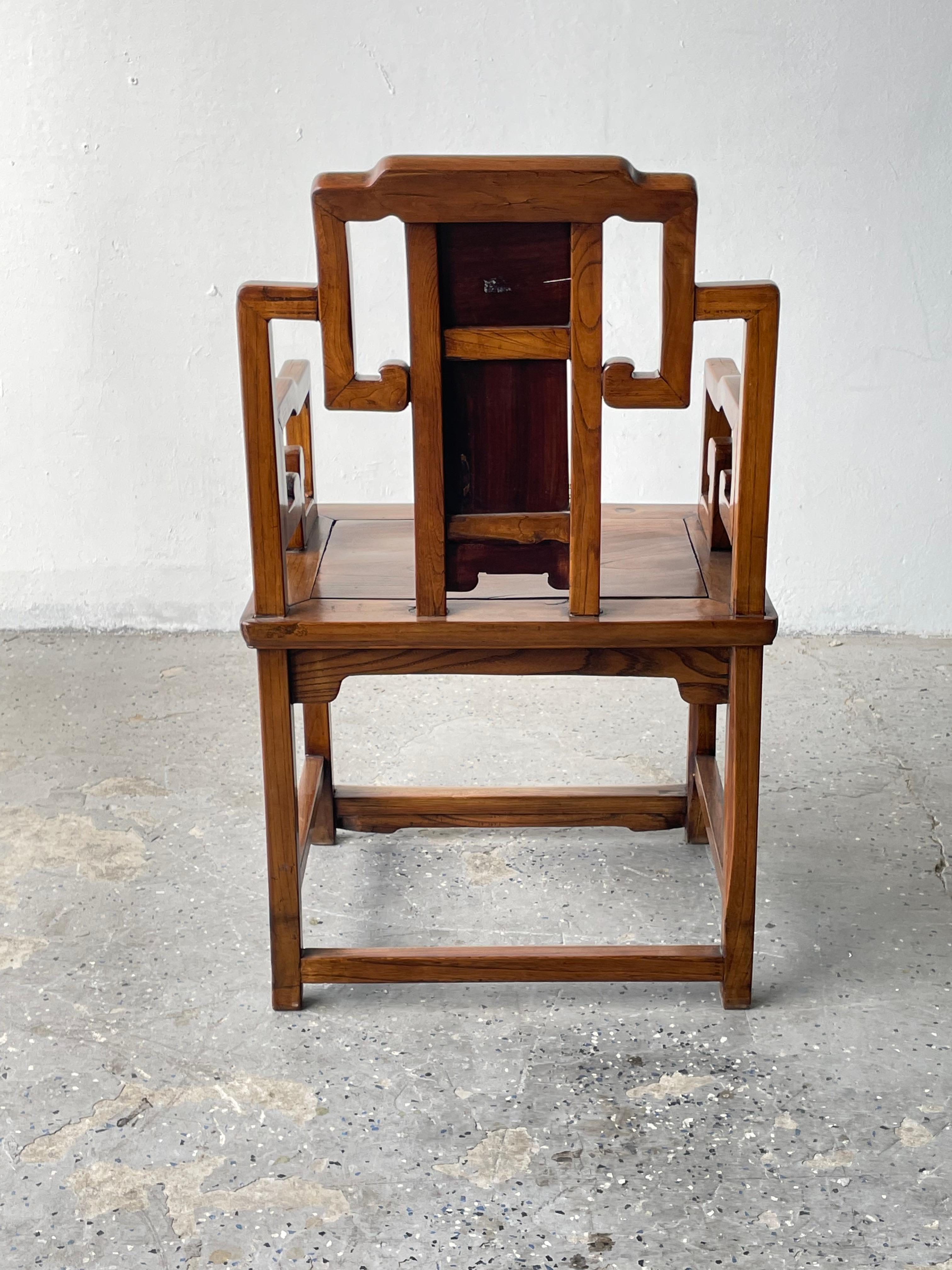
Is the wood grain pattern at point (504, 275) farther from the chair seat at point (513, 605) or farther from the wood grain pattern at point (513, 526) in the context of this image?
the chair seat at point (513, 605)

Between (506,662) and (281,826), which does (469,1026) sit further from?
(506,662)

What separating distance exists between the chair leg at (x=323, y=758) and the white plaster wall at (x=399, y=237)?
1.08m

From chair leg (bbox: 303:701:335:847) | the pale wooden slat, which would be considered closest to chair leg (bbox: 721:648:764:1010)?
the pale wooden slat

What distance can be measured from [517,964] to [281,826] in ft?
1.36

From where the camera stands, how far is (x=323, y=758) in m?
2.57

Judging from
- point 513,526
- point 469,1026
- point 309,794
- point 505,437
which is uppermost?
point 505,437

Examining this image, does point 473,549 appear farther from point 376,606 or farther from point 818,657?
point 818,657

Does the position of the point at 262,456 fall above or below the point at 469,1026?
above

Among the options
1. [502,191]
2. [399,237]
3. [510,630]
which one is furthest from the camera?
[399,237]

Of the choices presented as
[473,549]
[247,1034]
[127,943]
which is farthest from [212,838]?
[473,549]

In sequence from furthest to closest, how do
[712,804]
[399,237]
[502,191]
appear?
[399,237]
[712,804]
[502,191]

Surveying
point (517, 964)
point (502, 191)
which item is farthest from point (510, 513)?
point (517, 964)

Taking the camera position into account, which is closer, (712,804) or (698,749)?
(712,804)

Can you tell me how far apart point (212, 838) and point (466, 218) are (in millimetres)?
1353
